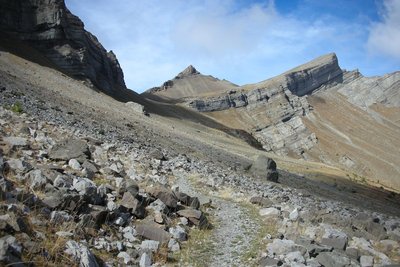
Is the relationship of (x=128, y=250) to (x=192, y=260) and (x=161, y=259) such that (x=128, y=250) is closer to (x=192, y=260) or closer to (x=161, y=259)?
(x=161, y=259)

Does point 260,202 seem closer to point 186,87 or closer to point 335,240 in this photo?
point 335,240

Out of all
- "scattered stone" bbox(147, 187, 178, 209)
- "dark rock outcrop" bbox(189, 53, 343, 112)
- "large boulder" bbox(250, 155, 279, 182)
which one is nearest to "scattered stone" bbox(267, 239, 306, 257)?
"scattered stone" bbox(147, 187, 178, 209)

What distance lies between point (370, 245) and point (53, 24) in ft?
211

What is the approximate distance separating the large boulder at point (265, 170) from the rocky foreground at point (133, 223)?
9026mm

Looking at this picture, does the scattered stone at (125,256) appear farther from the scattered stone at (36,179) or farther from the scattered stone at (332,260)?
the scattered stone at (332,260)

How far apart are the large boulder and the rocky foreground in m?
9.03

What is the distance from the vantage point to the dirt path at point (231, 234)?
931 cm

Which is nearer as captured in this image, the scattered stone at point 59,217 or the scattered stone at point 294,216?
the scattered stone at point 59,217

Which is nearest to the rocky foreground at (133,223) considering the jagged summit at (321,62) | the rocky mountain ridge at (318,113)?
the rocky mountain ridge at (318,113)

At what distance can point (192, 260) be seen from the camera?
891 cm

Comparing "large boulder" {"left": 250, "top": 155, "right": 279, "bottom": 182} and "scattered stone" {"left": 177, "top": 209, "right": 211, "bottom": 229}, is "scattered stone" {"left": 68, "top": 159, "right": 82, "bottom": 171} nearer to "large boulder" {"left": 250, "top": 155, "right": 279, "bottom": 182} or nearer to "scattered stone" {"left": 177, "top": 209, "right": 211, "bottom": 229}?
"scattered stone" {"left": 177, "top": 209, "right": 211, "bottom": 229}

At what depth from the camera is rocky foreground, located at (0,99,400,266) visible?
7219 millimetres

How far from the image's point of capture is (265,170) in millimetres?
25797

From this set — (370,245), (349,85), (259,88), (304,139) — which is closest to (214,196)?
(370,245)
